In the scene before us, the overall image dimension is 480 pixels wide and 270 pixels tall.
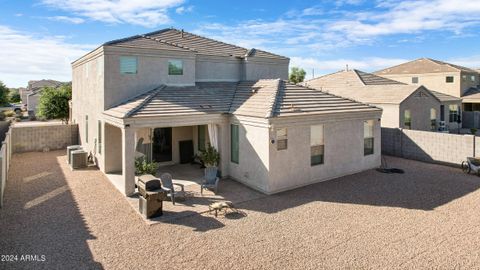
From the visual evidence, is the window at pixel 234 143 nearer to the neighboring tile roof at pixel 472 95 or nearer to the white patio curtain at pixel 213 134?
the white patio curtain at pixel 213 134

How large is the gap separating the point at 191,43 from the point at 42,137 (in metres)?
13.6

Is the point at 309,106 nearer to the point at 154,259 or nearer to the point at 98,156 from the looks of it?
the point at 154,259

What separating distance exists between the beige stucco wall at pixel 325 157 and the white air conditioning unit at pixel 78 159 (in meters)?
11.7

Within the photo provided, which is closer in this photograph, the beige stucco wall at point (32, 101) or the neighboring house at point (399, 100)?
the neighboring house at point (399, 100)

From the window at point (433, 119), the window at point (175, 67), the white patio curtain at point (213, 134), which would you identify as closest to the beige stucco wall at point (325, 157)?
the white patio curtain at point (213, 134)

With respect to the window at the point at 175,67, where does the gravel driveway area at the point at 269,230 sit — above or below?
below

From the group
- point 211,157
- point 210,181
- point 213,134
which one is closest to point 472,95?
point 213,134

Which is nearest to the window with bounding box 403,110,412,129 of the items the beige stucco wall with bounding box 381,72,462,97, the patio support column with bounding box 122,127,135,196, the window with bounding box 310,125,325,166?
the window with bounding box 310,125,325,166

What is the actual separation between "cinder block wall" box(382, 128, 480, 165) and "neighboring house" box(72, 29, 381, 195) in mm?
4100

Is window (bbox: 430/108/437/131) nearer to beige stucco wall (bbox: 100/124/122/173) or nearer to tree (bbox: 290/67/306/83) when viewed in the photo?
beige stucco wall (bbox: 100/124/122/173)

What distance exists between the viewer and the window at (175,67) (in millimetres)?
18609

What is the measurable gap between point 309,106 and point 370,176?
198 inches

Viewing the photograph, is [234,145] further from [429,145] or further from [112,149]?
[429,145]

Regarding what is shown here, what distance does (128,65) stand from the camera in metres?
17.4
